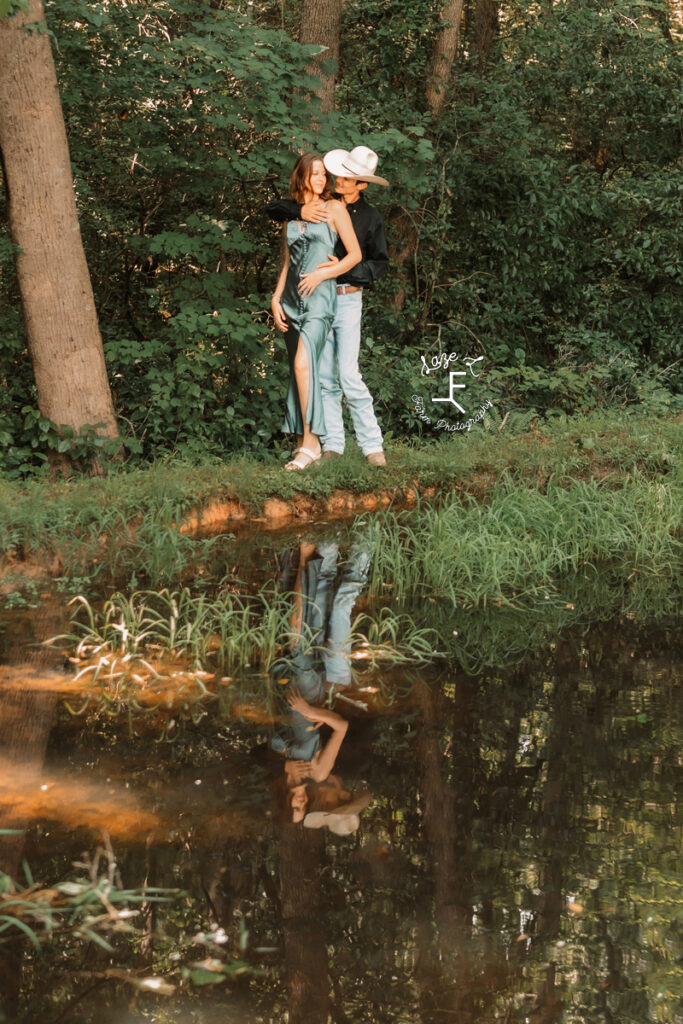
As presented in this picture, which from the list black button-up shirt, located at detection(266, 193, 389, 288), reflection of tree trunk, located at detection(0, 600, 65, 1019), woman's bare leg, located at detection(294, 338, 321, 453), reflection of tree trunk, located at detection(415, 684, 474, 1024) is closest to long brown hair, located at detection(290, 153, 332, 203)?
black button-up shirt, located at detection(266, 193, 389, 288)

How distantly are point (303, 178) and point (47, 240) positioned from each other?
6.91 ft

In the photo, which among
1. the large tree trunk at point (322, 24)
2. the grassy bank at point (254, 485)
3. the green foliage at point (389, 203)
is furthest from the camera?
the large tree trunk at point (322, 24)

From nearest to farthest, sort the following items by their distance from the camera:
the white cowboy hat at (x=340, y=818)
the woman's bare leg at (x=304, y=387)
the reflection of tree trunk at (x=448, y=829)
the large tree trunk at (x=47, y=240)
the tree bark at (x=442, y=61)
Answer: the reflection of tree trunk at (x=448, y=829)
the white cowboy hat at (x=340, y=818)
the large tree trunk at (x=47, y=240)
the woman's bare leg at (x=304, y=387)
the tree bark at (x=442, y=61)

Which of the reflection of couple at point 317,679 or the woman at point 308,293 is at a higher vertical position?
the woman at point 308,293

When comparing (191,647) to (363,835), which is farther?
(191,647)

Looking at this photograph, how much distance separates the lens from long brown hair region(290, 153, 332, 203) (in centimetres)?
795

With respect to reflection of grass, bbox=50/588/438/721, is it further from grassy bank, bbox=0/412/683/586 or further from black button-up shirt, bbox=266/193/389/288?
black button-up shirt, bbox=266/193/389/288

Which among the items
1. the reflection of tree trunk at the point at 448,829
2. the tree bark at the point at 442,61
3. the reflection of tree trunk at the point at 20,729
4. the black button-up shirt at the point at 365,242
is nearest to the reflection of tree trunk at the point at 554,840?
the reflection of tree trunk at the point at 448,829

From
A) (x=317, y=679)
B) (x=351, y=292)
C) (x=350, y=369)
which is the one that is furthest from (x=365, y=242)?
(x=317, y=679)

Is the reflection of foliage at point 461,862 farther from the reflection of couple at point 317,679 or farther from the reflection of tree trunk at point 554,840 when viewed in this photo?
the reflection of couple at point 317,679

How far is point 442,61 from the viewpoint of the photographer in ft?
41.9

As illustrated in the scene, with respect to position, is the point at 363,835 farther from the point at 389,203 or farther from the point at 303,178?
the point at 389,203

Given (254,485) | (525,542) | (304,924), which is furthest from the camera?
(254,485)

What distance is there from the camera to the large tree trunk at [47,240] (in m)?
8.27
